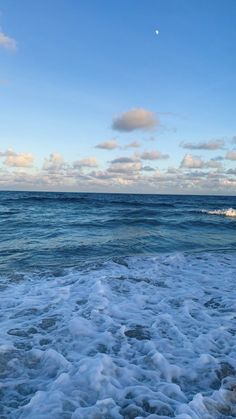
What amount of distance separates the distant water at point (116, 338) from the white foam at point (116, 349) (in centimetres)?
1

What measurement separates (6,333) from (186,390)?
2.52m

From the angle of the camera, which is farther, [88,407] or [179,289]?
[179,289]

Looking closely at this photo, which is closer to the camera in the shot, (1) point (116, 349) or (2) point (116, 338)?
(1) point (116, 349)

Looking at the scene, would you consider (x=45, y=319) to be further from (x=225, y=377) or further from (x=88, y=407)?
(x=225, y=377)

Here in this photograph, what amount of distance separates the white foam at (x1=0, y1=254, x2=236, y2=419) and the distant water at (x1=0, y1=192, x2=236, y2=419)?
0.04 feet

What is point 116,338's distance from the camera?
16.2 ft

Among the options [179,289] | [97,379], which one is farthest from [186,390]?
[179,289]

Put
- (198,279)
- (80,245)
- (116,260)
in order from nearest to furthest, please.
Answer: (198,279) → (116,260) → (80,245)

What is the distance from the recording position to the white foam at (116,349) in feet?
11.5

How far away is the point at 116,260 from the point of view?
34.4 ft

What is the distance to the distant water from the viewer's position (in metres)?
3.52

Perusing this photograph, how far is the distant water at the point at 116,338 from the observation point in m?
3.52

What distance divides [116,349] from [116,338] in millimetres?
321

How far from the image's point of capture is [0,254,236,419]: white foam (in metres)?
3.49
